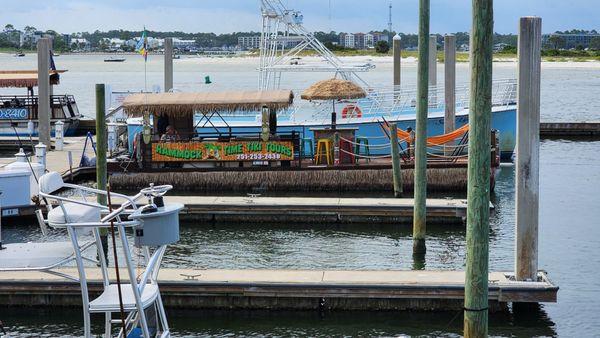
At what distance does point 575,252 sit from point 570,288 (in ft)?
11.3

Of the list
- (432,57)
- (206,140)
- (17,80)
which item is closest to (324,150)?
(206,140)

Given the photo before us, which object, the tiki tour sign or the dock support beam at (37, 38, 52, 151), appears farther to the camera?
the dock support beam at (37, 38, 52, 151)

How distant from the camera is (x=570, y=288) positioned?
1992 centimetres

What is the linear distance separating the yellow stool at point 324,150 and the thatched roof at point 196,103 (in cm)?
148

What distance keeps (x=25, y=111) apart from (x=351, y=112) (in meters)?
15.7

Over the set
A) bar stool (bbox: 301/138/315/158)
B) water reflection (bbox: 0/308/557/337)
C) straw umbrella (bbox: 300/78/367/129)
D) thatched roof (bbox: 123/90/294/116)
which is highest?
straw umbrella (bbox: 300/78/367/129)

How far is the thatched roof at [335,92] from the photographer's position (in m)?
32.3

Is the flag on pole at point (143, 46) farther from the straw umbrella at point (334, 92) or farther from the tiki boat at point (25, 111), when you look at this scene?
the tiki boat at point (25, 111)

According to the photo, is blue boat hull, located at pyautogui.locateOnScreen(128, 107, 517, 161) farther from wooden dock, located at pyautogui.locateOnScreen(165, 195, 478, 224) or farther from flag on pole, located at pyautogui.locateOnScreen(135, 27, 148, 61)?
wooden dock, located at pyautogui.locateOnScreen(165, 195, 478, 224)

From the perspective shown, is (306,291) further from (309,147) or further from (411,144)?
(309,147)

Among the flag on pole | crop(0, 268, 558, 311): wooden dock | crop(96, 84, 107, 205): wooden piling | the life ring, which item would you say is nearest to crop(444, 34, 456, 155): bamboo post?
the life ring

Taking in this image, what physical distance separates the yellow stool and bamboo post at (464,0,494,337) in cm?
1951

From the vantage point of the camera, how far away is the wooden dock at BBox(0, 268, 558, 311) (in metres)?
→ 16.5

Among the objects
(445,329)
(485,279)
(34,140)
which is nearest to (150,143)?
(34,140)
